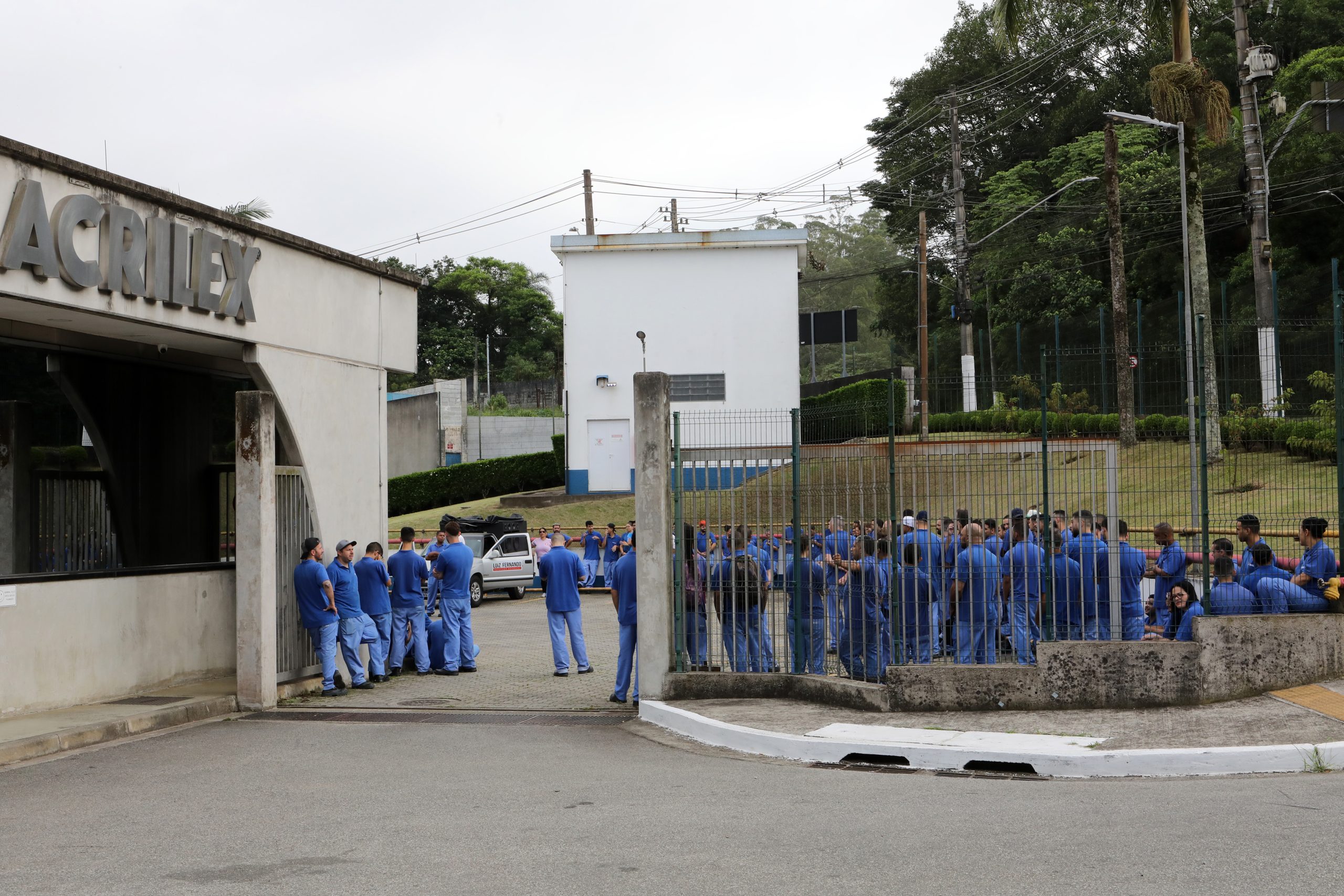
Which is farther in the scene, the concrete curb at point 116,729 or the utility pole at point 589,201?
the utility pole at point 589,201

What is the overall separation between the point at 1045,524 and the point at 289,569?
8049mm

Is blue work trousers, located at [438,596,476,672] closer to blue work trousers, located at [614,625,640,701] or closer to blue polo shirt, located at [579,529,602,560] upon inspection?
blue work trousers, located at [614,625,640,701]

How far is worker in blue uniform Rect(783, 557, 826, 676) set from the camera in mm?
11594

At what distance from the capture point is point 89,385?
41.6 feet

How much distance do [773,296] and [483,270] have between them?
97.2 feet

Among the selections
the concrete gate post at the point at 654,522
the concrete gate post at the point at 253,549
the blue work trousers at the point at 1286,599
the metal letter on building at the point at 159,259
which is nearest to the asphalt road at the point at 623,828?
the concrete gate post at the point at 654,522

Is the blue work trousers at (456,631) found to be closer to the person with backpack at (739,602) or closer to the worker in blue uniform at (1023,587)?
the person with backpack at (739,602)

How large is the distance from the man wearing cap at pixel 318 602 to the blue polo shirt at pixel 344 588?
211 mm

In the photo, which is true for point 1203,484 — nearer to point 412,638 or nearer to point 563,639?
point 563,639

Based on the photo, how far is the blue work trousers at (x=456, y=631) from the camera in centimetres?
1467

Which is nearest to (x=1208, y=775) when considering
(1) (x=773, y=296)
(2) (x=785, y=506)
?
(2) (x=785, y=506)

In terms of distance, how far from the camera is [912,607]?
11125mm

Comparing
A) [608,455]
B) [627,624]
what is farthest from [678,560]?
[608,455]

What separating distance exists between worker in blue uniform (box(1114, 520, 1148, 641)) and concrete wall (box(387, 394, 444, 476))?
4063 centimetres
